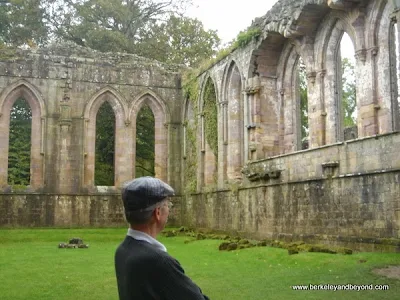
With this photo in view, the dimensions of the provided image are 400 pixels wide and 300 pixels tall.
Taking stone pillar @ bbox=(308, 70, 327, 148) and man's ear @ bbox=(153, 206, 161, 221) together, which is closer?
man's ear @ bbox=(153, 206, 161, 221)

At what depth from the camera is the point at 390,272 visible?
9172 mm

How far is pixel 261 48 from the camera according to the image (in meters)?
18.5

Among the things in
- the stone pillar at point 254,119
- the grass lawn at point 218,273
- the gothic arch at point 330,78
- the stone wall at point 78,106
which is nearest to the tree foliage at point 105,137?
the stone wall at point 78,106

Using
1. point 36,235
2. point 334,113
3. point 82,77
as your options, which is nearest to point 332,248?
point 334,113

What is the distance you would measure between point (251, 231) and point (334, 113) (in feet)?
14.7

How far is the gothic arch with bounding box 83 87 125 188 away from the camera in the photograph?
2344 centimetres

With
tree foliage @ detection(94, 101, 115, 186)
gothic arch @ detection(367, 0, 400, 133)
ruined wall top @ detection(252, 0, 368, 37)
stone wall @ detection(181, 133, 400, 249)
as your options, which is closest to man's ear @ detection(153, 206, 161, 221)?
stone wall @ detection(181, 133, 400, 249)

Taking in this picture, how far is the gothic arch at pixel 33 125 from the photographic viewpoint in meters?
22.5

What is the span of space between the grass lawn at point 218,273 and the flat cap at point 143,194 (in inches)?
221

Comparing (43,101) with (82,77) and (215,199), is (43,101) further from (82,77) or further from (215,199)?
(215,199)

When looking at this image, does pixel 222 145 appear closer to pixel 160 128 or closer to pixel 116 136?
pixel 160 128

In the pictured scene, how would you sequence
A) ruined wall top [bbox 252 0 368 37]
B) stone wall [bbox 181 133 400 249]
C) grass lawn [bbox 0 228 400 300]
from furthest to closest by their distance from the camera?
ruined wall top [bbox 252 0 368 37] → stone wall [bbox 181 133 400 249] → grass lawn [bbox 0 228 400 300]

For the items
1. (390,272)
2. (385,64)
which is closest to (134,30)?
(385,64)

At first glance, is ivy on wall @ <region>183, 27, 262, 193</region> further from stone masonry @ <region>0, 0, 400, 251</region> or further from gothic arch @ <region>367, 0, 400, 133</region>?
gothic arch @ <region>367, 0, 400, 133</region>
